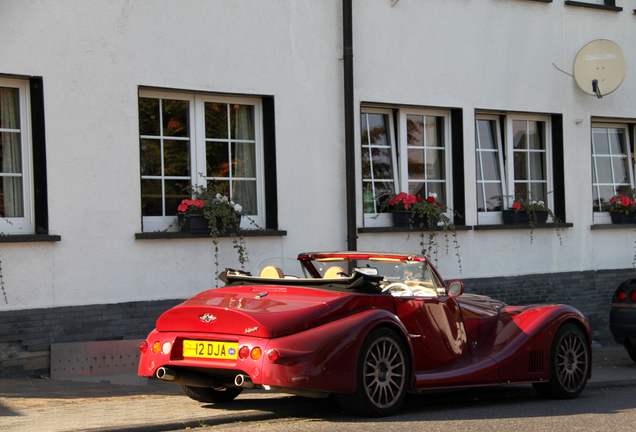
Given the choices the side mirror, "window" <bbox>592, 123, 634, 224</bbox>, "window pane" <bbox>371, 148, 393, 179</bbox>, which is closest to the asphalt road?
the side mirror

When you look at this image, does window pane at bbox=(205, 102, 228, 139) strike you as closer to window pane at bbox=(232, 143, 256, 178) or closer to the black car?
window pane at bbox=(232, 143, 256, 178)

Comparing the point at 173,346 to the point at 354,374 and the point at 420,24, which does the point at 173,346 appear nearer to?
the point at 354,374

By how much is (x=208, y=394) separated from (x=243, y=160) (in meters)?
4.43

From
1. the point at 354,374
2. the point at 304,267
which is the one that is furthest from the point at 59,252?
the point at 354,374

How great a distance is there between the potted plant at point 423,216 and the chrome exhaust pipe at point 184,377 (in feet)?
19.3

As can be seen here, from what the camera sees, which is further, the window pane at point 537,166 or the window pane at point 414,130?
the window pane at point 537,166

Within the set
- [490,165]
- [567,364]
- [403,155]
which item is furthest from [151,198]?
[490,165]

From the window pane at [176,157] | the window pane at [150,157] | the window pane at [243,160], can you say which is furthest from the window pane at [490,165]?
the window pane at [150,157]

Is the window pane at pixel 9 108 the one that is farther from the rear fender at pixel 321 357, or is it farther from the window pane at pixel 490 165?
the window pane at pixel 490 165

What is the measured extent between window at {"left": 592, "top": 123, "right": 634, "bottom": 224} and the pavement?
865cm

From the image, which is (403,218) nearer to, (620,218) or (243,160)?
(243,160)

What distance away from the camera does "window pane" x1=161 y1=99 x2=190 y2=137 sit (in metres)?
9.48

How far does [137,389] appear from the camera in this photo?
7.48 meters

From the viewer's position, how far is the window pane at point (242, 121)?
10.0 metres
